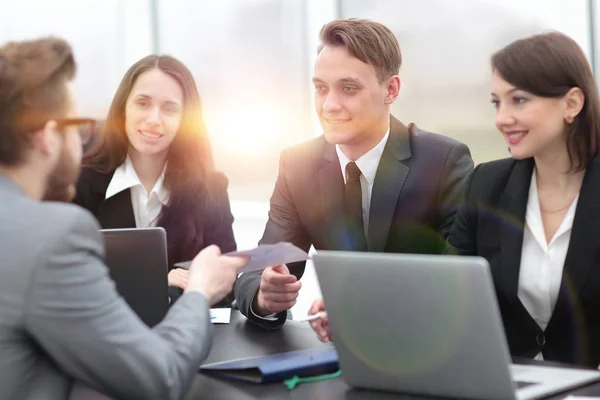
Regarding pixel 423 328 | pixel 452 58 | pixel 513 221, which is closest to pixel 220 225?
pixel 513 221

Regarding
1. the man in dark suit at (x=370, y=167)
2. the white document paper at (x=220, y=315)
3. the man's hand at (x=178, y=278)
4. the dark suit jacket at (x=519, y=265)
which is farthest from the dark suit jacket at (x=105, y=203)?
the dark suit jacket at (x=519, y=265)

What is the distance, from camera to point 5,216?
1.24m

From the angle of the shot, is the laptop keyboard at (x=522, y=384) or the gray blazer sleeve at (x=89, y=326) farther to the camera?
the laptop keyboard at (x=522, y=384)

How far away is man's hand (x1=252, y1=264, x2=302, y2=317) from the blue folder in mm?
377

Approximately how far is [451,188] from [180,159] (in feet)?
3.67

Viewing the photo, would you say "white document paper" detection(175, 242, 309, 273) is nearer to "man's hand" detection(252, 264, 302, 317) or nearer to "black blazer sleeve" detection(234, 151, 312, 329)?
"man's hand" detection(252, 264, 302, 317)

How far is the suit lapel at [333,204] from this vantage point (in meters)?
2.65

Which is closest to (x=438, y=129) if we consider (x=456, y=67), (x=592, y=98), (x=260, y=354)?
(x=456, y=67)

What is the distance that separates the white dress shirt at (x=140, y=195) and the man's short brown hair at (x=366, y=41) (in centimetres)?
84

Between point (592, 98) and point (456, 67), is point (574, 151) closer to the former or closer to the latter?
point (592, 98)

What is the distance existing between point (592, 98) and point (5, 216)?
1627 millimetres

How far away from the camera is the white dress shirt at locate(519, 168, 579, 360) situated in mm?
2098

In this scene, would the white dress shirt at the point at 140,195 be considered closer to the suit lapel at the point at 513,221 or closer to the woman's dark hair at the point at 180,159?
the woman's dark hair at the point at 180,159

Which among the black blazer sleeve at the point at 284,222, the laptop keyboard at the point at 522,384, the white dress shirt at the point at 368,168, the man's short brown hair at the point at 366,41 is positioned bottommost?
the laptop keyboard at the point at 522,384
